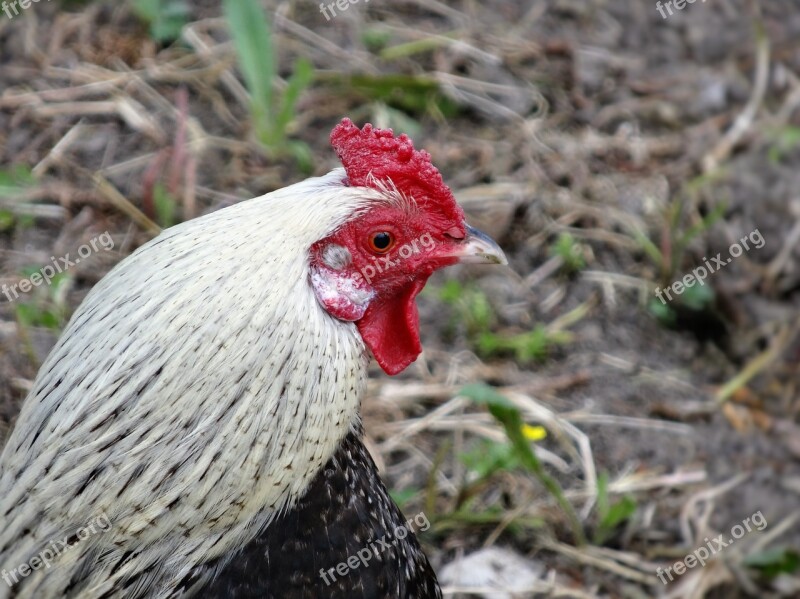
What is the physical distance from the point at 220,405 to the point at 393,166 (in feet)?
2.37

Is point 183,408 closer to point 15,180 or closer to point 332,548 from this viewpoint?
point 332,548

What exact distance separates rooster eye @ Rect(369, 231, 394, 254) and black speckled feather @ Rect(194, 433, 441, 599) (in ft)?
1.62

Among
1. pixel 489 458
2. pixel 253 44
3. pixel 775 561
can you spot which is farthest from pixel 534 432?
pixel 253 44

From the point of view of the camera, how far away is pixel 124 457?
2.27m

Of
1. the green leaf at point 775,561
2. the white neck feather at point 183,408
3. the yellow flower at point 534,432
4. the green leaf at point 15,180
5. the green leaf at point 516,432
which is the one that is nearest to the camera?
the white neck feather at point 183,408

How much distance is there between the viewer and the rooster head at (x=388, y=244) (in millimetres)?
2480

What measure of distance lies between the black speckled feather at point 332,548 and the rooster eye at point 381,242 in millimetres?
493

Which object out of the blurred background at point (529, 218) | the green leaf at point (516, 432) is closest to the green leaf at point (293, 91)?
the blurred background at point (529, 218)

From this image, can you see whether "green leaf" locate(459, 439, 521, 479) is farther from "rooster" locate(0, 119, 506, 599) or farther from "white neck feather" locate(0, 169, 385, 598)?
"white neck feather" locate(0, 169, 385, 598)

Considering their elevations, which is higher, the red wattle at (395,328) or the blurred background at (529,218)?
the red wattle at (395,328)

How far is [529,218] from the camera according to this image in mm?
4719

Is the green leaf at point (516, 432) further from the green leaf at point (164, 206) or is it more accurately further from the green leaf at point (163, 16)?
the green leaf at point (163, 16)

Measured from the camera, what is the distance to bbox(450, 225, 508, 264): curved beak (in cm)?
264

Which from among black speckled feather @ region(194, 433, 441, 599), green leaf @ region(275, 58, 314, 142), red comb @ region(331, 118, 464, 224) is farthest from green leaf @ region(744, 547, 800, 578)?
green leaf @ region(275, 58, 314, 142)
